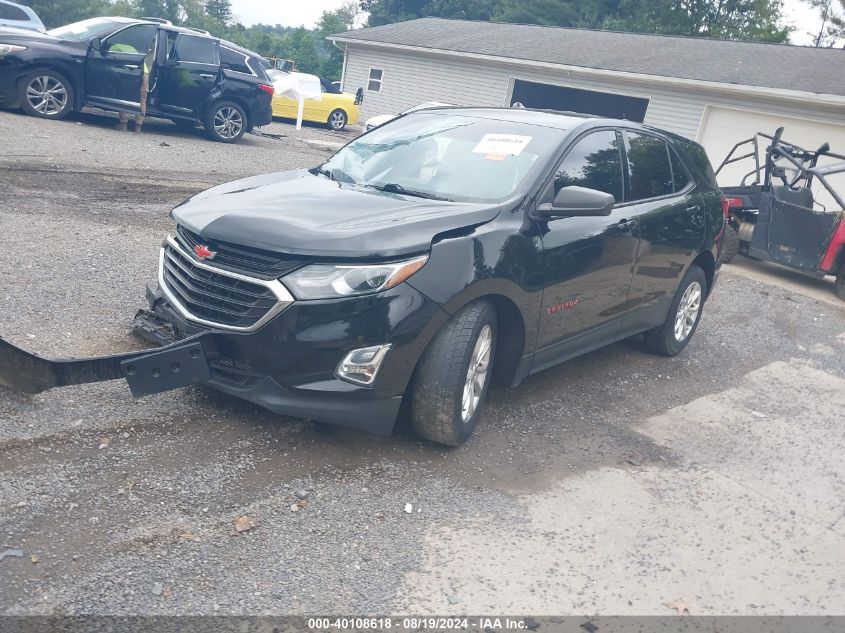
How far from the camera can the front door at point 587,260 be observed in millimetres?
4984

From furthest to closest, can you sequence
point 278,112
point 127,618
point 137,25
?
1. point 278,112
2. point 137,25
3. point 127,618

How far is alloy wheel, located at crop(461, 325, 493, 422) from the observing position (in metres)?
4.52

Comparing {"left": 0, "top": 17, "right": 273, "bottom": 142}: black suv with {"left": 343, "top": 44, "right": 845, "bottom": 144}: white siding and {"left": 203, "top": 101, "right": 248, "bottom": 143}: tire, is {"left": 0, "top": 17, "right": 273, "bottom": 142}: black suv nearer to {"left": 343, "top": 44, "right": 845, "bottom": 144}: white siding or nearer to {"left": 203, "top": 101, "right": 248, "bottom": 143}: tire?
{"left": 203, "top": 101, "right": 248, "bottom": 143}: tire

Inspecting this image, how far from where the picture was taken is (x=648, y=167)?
619 cm

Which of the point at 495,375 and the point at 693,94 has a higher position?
the point at 693,94

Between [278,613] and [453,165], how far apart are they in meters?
3.02

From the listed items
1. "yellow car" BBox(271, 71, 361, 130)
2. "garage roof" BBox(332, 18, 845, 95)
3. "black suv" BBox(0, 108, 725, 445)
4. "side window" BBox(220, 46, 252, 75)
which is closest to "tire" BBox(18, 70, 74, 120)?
"side window" BBox(220, 46, 252, 75)

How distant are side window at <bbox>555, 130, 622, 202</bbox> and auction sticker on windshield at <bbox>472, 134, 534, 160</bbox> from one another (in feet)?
0.97

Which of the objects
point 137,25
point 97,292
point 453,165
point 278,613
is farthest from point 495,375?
point 137,25

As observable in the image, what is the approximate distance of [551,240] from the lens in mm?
4891

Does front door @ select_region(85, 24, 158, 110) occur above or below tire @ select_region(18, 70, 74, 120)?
above

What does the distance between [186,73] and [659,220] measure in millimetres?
11172

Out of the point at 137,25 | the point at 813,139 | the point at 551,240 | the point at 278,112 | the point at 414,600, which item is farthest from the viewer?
the point at 278,112

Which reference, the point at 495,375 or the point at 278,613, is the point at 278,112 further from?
the point at 278,613
